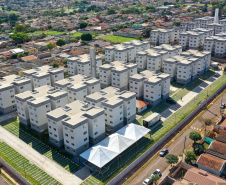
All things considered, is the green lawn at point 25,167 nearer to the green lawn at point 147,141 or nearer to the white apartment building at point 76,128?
the white apartment building at point 76,128

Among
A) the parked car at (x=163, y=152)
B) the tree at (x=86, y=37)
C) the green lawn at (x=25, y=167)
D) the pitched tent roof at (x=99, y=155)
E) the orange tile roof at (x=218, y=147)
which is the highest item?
the tree at (x=86, y=37)

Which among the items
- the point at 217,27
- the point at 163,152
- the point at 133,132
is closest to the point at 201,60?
the point at 133,132

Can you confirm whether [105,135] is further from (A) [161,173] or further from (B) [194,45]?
(B) [194,45]

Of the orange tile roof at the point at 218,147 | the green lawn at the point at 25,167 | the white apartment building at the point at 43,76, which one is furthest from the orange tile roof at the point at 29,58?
the orange tile roof at the point at 218,147

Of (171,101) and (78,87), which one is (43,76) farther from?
(171,101)

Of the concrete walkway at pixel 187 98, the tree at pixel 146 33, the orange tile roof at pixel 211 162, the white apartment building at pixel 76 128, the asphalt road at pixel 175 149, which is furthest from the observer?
the tree at pixel 146 33

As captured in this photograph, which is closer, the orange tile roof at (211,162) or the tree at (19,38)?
the orange tile roof at (211,162)

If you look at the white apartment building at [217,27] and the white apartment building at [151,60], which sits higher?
the white apartment building at [217,27]
